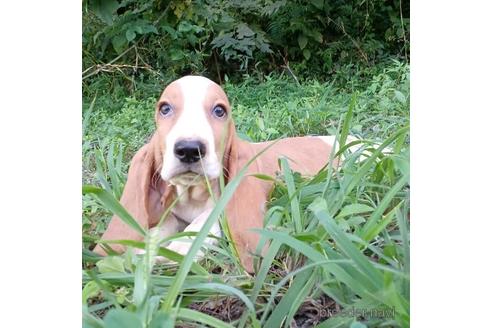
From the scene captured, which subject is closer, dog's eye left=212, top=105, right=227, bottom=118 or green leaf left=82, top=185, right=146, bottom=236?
green leaf left=82, top=185, right=146, bottom=236

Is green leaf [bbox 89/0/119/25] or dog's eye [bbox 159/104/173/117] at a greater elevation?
green leaf [bbox 89/0/119/25]

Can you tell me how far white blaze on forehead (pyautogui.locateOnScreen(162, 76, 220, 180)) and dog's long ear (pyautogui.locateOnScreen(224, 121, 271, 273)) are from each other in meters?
0.04

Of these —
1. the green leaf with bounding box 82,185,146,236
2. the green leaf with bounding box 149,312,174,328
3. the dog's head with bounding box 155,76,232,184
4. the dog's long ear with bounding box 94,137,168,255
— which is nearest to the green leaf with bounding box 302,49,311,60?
the dog's head with bounding box 155,76,232,184

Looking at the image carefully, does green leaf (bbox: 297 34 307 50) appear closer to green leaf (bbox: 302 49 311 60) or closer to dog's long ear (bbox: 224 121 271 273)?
green leaf (bbox: 302 49 311 60)

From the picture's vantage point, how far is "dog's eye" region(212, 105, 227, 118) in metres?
0.85

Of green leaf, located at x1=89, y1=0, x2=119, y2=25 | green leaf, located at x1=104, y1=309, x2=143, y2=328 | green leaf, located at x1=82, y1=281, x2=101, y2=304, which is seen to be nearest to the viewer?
green leaf, located at x1=104, y1=309, x2=143, y2=328

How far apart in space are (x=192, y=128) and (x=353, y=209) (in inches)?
8.1

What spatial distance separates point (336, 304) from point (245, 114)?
0.37 m

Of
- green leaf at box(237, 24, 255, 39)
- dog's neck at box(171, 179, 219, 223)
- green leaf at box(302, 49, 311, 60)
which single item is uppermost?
green leaf at box(237, 24, 255, 39)

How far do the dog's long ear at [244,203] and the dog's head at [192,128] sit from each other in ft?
0.08

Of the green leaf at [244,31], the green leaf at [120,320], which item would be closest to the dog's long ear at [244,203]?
the green leaf at [244,31]

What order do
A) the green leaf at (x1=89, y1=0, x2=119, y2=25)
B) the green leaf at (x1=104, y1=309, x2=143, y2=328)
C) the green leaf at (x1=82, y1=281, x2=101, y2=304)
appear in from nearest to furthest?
the green leaf at (x1=104, y1=309, x2=143, y2=328) < the green leaf at (x1=82, y1=281, x2=101, y2=304) < the green leaf at (x1=89, y1=0, x2=119, y2=25)
